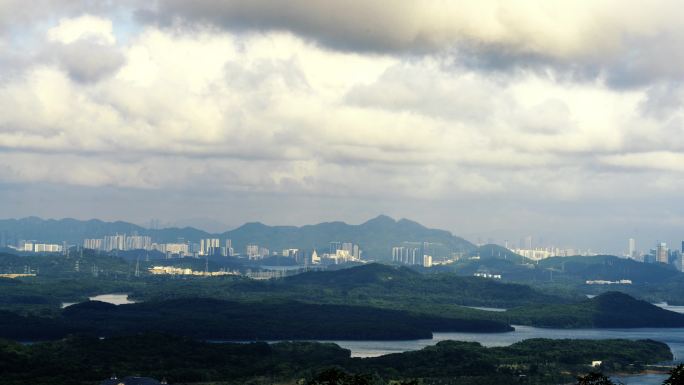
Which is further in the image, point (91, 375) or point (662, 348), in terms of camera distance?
point (662, 348)

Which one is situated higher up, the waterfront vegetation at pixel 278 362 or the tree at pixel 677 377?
the tree at pixel 677 377

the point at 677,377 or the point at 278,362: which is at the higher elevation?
the point at 677,377

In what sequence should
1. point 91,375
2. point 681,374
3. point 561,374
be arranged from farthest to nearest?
1. point 561,374
2. point 91,375
3. point 681,374

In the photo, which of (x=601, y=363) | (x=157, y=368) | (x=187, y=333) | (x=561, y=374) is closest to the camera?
(x=157, y=368)

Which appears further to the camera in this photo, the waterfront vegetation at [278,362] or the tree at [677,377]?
the waterfront vegetation at [278,362]

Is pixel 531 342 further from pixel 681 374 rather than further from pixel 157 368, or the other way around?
pixel 681 374

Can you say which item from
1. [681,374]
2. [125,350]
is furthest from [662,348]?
[681,374]

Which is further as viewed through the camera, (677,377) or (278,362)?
(278,362)

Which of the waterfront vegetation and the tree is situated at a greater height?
the tree

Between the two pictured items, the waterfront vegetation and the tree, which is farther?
the waterfront vegetation

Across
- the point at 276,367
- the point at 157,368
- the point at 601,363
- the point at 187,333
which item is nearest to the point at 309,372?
the point at 276,367
